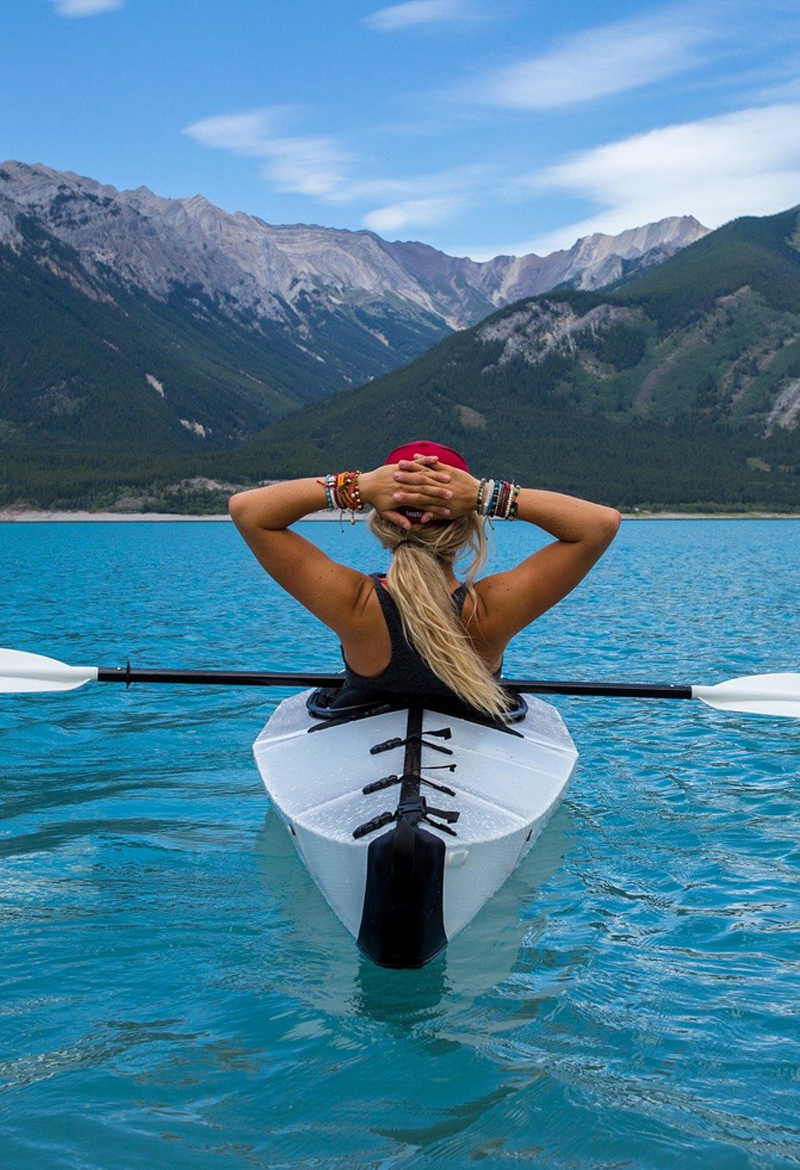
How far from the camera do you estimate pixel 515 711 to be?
7.48m

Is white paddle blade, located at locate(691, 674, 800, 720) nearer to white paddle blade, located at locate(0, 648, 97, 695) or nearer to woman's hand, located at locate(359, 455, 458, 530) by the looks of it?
woman's hand, located at locate(359, 455, 458, 530)

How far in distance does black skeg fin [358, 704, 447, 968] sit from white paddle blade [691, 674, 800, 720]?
4014mm

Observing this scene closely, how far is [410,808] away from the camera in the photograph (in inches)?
224

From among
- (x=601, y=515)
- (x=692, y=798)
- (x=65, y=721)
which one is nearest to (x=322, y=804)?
(x=601, y=515)

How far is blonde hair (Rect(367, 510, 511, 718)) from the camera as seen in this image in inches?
227

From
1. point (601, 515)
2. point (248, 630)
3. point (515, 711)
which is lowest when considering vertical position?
point (248, 630)

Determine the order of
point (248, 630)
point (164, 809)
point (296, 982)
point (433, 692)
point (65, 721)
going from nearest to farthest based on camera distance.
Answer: point (296, 982) < point (433, 692) < point (164, 809) < point (65, 721) < point (248, 630)

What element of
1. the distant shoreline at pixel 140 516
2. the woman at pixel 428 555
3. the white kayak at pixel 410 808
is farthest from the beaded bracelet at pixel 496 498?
the distant shoreline at pixel 140 516

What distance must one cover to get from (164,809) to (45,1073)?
5171mm

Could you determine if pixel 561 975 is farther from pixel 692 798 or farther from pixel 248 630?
pixel 248 630

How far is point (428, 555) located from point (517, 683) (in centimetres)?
320

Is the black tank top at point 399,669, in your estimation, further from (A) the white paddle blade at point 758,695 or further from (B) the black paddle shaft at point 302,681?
(A) the white paddle blade at point 758,695

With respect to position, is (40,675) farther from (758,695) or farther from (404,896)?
(758,695)

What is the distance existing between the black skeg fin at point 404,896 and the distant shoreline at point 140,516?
560 feet
